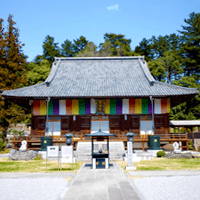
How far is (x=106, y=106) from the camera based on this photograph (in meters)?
26.5

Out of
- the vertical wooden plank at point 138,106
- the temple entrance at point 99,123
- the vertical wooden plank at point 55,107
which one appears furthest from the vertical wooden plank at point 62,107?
the vertical wooden plank at point 138,106

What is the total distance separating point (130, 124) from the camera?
26594mm

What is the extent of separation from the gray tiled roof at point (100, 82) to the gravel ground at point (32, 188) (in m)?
14.9

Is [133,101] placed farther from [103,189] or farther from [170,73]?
[170,73]

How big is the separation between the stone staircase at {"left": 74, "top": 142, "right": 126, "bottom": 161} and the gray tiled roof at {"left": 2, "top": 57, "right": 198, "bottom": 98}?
5509 mm

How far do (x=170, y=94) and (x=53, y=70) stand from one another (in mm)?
16811

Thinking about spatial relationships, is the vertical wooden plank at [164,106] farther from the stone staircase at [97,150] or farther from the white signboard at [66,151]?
the white signboard at [66,151]

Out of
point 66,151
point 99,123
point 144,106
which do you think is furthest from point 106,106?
point 66,151

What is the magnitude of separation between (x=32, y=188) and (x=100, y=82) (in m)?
20.7

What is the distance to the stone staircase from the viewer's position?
65.0 ft

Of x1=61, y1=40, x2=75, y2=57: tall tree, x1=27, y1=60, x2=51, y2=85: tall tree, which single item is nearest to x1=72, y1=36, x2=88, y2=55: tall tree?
x1=61, y1=40, x2=75, y2=57: tall tree

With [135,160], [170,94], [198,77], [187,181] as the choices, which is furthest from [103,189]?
[198,77]

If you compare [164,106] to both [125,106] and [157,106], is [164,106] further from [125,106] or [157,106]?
[125,106]

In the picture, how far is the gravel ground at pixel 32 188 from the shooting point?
25.2 feet
